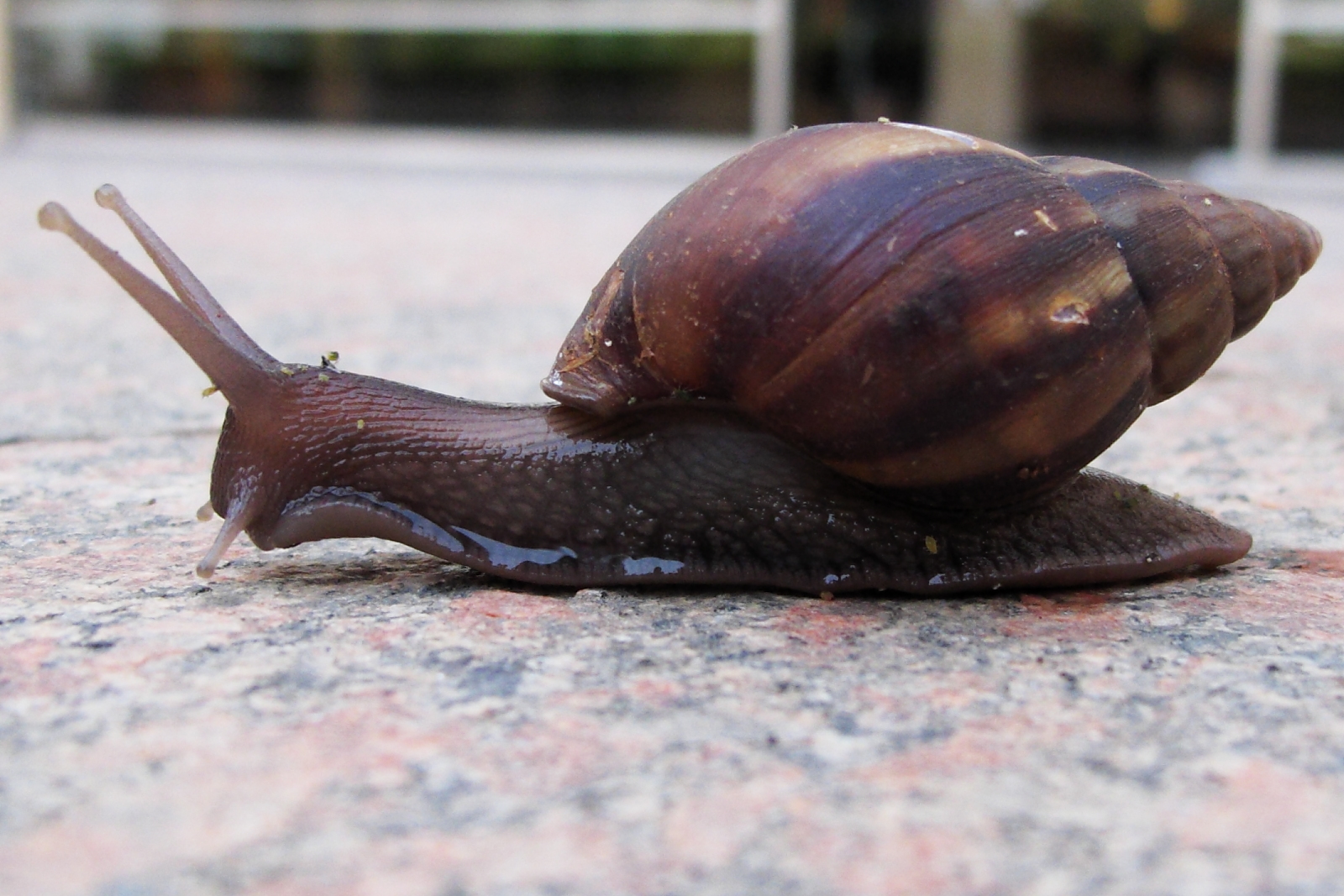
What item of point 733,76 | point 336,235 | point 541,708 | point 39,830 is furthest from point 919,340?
point 733,76

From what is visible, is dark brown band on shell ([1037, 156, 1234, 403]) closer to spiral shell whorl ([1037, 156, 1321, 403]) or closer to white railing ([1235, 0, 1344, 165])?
spiral shell whorl ([1037, 156, 1321, 403])

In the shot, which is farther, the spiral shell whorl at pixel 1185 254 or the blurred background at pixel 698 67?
the blurred background at pixel 698 67

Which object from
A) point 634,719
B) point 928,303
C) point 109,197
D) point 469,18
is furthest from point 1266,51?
point 634,719

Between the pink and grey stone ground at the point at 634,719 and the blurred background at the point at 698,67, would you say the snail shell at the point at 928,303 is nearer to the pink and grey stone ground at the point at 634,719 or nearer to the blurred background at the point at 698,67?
the pink and grey stone ground at the point at 634,719

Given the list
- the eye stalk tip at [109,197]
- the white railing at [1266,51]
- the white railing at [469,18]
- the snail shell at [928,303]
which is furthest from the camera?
the white railing at [469,18]

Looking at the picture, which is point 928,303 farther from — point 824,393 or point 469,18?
point 469,18

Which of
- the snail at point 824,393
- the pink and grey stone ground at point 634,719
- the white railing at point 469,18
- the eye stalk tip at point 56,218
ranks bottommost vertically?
the pink and grey stone ground at point 634,719

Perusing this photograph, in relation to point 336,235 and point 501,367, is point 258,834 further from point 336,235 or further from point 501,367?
Result: point 336,235

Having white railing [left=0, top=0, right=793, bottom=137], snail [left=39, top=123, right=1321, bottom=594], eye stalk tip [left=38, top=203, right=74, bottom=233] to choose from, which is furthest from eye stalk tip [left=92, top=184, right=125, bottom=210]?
white railing [left=0, top=0, right=793, bottom=137]

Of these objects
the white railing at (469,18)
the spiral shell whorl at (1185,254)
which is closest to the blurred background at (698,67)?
the white railing at (469,18)
